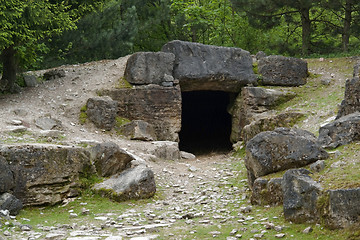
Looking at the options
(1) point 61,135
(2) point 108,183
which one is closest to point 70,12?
(1) point 61,135

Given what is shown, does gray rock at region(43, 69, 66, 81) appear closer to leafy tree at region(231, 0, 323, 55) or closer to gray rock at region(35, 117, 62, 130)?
gray rock at region(35, 117, 62, 130)

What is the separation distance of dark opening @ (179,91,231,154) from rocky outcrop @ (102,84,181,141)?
19.4 feet

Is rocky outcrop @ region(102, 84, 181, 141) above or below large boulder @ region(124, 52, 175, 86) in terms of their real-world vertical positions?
below

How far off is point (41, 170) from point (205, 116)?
15.0 m

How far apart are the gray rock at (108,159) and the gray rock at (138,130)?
134 inches

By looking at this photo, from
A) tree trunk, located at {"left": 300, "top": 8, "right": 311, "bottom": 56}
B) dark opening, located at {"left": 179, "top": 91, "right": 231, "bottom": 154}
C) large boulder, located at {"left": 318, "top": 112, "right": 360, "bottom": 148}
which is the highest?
tree trunk, located at {"left": 300, "top": 8, "right": 311, "bottom": 56}

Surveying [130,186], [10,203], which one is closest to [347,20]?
[130,186]

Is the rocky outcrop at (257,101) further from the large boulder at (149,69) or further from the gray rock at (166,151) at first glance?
the gray rock at (166,151)

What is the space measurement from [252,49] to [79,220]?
18.0 metres

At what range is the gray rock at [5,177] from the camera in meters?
8.54

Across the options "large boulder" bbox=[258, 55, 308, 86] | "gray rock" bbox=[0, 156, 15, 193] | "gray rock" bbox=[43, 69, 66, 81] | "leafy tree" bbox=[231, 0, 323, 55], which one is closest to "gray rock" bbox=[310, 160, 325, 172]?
"gray rock" bbox=[0, 156, 15, 193]

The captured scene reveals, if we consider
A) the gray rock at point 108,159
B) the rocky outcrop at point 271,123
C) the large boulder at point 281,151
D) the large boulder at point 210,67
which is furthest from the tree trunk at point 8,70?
the large boulder at point 281,151

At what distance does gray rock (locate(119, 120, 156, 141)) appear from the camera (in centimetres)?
1377

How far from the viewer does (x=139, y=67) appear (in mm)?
15406
